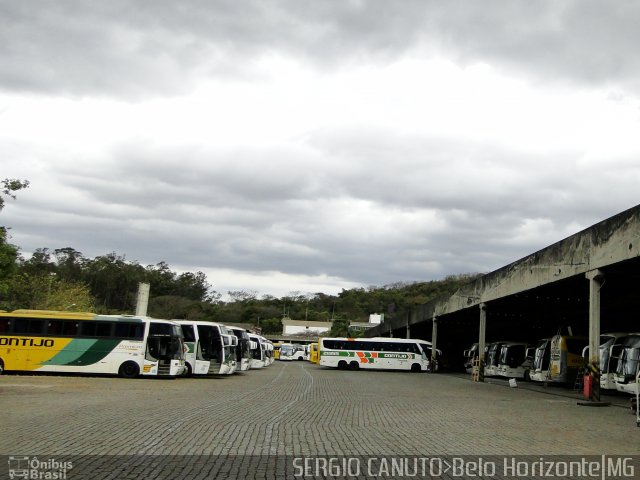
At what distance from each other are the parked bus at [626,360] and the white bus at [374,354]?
20.5 meters

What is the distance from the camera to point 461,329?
180 ft

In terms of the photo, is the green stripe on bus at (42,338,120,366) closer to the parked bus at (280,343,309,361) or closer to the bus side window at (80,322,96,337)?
the bus side window at (80,322,96,337)

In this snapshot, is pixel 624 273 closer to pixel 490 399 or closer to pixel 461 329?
pixel 490 399

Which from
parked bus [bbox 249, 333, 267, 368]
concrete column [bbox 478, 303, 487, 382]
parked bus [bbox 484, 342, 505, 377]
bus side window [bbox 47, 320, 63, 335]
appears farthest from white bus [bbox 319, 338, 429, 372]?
bus side window [bbox 47, 320, 63, 335]

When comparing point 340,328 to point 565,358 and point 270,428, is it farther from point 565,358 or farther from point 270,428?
point 270,428

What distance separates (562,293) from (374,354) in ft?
61.9

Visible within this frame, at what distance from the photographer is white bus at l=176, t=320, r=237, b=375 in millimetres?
28906

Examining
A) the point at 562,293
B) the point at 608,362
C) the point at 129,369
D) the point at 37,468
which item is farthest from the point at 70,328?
the point at 608,362

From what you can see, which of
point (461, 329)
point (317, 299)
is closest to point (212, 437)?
point (461, 329)

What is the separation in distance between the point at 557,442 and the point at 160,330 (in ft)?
61.5

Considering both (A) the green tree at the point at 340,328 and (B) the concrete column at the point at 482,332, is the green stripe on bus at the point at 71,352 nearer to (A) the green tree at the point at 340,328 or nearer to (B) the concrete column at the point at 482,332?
(B) the concrete column at the point at 482,332

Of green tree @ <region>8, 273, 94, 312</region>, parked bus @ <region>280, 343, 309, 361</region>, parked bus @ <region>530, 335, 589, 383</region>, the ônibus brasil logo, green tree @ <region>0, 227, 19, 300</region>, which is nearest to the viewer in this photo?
the ônibus brasil logo

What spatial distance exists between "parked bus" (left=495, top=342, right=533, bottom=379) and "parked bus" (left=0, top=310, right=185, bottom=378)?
71.3ft

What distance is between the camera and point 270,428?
419 inches
